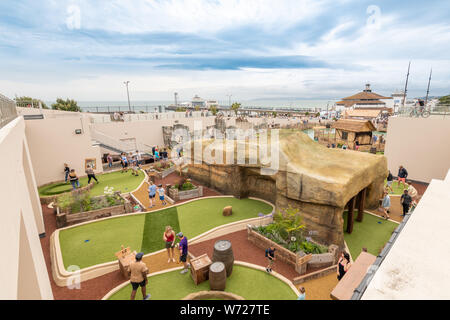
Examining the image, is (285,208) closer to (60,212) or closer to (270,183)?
(270,183)

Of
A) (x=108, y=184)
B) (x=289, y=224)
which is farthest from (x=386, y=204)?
(x=108, y=184)

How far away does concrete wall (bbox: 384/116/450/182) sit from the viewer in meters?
16.7

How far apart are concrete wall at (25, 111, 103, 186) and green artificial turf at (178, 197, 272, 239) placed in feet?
37.1

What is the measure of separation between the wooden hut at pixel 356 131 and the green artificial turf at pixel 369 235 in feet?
48.5

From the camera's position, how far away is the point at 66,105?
42.3m

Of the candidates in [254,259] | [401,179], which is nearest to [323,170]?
[254,259]

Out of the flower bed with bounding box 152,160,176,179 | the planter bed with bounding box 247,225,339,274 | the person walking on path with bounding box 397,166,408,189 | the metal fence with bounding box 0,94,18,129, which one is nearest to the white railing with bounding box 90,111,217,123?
the flower bed with bounding box 152,160,176,179

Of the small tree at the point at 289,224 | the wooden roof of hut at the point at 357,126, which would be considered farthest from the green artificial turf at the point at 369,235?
the wooden roof of hut at the point at 357,126

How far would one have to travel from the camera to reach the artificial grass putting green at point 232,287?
786cm

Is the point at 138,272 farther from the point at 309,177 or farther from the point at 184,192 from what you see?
the point at 184,192

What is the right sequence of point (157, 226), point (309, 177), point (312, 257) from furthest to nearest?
point (157, 226), point (309, 177), point (312, 257)

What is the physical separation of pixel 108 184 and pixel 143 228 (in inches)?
298

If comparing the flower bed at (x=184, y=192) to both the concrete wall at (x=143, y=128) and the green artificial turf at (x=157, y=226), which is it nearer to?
the green artificial turf at (x=157, y=226)
